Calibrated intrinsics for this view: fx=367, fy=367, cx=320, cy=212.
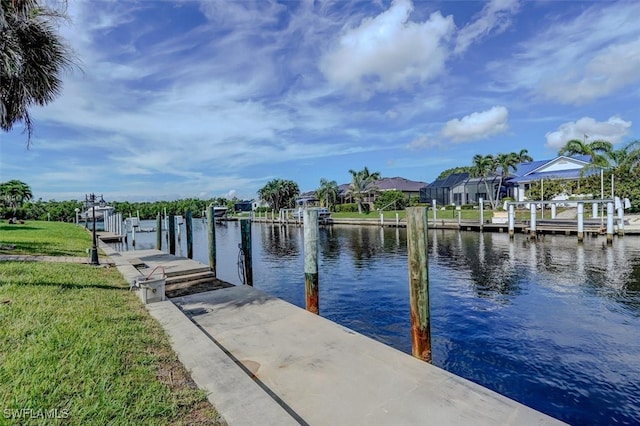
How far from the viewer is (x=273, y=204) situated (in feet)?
251

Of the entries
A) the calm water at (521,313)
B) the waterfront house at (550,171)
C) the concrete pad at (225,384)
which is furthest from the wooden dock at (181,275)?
the waterfront house at (550,171)

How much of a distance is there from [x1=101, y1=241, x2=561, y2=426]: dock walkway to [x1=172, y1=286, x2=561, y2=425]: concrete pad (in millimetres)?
11

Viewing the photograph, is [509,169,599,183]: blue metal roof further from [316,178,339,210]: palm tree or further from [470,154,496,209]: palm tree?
[316,178,339,210]: palm tree

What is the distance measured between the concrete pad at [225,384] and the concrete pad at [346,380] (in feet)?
0.22

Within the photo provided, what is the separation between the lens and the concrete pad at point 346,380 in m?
3.82

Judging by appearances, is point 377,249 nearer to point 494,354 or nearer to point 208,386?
point 494,354

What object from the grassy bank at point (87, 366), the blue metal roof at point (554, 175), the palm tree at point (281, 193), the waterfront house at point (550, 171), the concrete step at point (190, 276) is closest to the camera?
the grassy bank at point (87, 366)

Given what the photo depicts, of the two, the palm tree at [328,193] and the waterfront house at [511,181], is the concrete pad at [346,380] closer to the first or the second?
the waterfront house at [511,181]

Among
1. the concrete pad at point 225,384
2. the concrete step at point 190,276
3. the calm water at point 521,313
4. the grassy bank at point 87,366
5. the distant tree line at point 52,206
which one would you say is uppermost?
the distant tree line at point 52,206

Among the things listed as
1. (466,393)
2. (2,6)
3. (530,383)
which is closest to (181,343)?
(466,393)

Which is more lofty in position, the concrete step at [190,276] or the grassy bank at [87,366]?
the grassy bank at [87,366]

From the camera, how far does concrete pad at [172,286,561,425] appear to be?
12.5ft

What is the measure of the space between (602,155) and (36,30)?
135 feet

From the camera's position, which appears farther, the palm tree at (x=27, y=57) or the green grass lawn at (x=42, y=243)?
the green grass lawn at (x=42, y=243)
